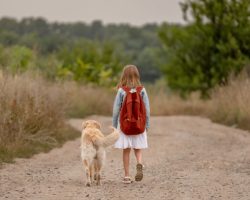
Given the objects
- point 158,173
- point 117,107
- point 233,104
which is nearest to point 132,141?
point 117,107

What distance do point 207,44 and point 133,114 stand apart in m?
26.8

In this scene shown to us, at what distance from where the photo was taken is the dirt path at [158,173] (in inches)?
468

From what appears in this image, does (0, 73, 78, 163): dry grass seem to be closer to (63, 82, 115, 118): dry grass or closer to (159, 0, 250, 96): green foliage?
(63, 82, 115, 118): dry grass

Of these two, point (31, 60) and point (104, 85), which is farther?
point (104, 85)

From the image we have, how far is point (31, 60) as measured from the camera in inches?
1051

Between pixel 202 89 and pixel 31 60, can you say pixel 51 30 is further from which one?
pixel 31 60

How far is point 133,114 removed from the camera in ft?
43.5

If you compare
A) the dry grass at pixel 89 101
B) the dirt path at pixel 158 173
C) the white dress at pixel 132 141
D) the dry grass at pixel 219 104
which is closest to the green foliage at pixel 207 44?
the dry grass at pixel 219 104

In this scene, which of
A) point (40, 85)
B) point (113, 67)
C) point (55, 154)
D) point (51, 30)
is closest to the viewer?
point (55, 154)

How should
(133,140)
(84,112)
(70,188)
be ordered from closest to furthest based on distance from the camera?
(70,188), (133,140), (84,112)

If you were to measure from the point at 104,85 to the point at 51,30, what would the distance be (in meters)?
62.1

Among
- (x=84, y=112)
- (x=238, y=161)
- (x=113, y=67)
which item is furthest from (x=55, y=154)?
(x=113, y=67)

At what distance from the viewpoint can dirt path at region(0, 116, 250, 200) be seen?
11.9 meters

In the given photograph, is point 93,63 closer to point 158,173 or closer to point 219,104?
point 219,104
